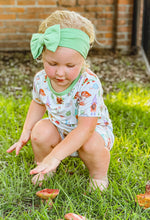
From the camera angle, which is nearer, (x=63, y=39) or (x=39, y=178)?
(x=63, y=39)

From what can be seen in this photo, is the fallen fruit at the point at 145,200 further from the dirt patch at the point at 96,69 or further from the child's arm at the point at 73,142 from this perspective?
the dirt patch at the point at 96,69

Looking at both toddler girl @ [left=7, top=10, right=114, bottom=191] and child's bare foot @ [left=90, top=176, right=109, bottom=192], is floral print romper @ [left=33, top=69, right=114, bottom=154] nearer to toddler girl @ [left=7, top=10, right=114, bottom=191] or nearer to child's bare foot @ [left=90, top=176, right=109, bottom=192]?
toddler girl @ [left=7, top=10, right=114, bottom=191]

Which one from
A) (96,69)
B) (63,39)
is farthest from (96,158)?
(96,69)

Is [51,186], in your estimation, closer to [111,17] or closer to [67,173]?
[67,173]

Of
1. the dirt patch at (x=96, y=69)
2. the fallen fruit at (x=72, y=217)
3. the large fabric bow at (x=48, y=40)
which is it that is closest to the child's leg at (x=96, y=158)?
the fallen fruit at (x=72, y=217)

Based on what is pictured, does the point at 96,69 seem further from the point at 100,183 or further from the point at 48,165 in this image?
the point at 48,165

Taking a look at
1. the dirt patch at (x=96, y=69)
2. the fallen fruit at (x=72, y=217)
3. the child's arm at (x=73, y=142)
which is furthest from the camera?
the dirt patch at (x=96, y=69)

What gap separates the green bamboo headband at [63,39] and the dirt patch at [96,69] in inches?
72.0

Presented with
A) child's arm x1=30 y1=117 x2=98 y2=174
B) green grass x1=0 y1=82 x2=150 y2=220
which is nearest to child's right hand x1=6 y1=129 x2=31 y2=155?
green grass x1=0 y1=82 x2=150 y2=220

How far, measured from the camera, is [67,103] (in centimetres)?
178

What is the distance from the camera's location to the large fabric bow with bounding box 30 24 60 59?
1.46 m

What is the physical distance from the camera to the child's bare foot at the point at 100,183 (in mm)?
1724

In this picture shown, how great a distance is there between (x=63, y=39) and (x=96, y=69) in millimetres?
2502

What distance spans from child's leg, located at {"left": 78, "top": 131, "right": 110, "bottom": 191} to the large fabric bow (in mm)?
546
